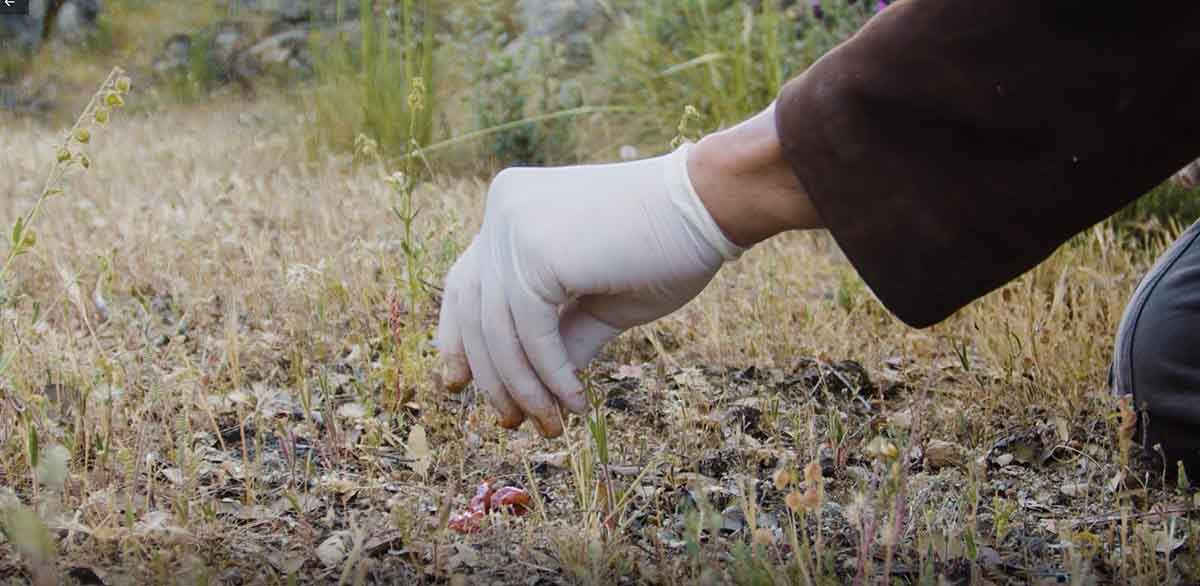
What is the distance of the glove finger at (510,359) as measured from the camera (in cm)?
164

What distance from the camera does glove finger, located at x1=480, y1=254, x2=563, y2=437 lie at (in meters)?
1.64

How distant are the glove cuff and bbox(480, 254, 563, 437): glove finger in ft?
0.92

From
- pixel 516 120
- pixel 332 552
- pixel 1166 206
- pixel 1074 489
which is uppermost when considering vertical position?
pixel 516 120

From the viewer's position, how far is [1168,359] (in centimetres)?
215

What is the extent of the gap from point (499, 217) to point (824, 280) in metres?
1.91

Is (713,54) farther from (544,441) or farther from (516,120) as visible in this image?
(544,441)

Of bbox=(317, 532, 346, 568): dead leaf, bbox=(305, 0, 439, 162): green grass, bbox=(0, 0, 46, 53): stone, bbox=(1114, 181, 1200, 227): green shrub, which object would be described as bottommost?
bbox=(317, 532, 346, 568): dead leaf

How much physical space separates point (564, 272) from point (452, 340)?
0.29 meters

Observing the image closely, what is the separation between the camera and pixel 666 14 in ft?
19.1

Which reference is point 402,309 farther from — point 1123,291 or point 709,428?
point 1123,291

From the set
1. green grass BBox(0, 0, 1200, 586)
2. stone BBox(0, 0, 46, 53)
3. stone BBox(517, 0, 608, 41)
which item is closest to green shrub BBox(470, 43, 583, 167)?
green grass BBox(0, 0, 1200, 586)

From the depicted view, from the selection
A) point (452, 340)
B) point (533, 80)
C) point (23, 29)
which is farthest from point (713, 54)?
point (23, 29)

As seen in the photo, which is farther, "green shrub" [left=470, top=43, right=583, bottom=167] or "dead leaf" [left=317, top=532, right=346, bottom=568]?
"green shrub" [left=470, top=43, right=583, bottom=167]

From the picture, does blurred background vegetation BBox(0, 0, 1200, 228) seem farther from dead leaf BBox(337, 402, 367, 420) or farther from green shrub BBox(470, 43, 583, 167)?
dead leaf BBox(337, 402, 367, 420)
